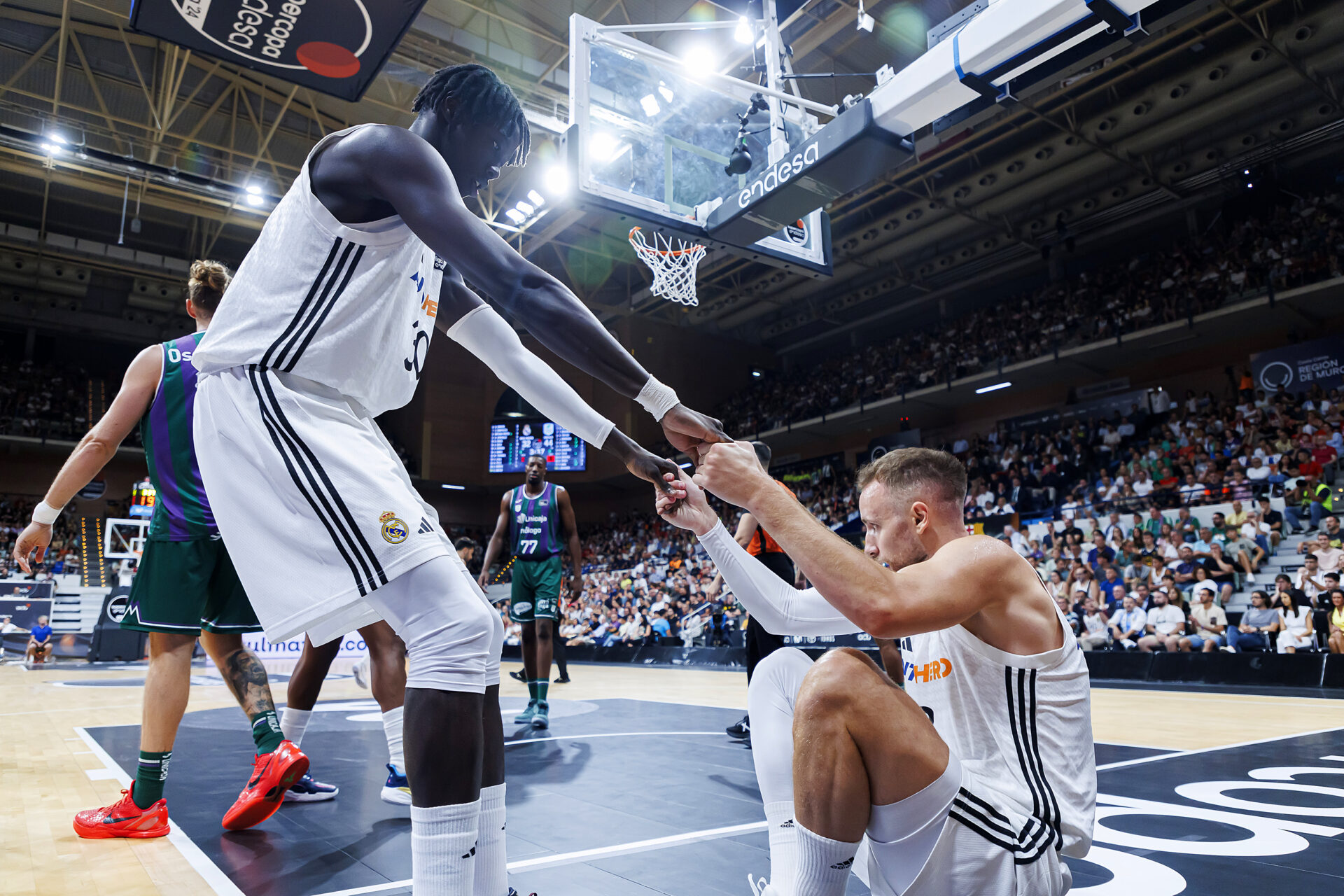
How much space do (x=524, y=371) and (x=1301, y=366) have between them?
17.5 meters

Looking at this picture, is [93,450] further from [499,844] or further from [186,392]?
[499,844]

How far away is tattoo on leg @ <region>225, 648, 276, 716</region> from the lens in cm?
289

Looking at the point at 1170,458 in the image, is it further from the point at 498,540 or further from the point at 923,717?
the point at 923,717

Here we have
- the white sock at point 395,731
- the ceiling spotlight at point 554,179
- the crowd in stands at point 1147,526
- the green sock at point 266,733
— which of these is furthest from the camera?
the ceiling spotlight at point 554,179

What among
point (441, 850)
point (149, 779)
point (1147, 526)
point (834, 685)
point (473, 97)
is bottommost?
point (149, 779)

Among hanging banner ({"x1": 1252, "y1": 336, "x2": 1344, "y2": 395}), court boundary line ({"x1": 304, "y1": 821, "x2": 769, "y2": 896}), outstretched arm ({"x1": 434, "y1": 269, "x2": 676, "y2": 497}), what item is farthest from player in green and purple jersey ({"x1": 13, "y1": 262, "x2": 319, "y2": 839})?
hanging banner ({"x1": 1252, "y1": 336, "x2": 1344, "y2": 395})

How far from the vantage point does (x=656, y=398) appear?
1.66 m

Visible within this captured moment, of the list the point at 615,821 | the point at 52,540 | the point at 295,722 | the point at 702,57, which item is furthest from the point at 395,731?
the point at 52,540

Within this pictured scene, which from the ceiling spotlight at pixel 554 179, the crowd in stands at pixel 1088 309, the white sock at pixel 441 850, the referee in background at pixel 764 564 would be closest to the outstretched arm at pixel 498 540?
the referee in background at pixel 764 564

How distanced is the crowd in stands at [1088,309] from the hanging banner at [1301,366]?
1.17 meters

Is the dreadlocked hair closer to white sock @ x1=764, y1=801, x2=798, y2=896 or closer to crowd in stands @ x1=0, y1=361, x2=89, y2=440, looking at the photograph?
white sock @ x1=764, y1=801, x2=798, y2=896

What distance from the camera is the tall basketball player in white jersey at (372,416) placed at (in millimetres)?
1396

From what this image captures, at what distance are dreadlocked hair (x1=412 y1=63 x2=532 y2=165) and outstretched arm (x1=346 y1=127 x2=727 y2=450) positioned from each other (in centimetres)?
19

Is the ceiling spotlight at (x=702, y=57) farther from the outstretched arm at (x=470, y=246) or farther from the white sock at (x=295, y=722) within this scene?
the outstretched arm at (x=470, y=246)
